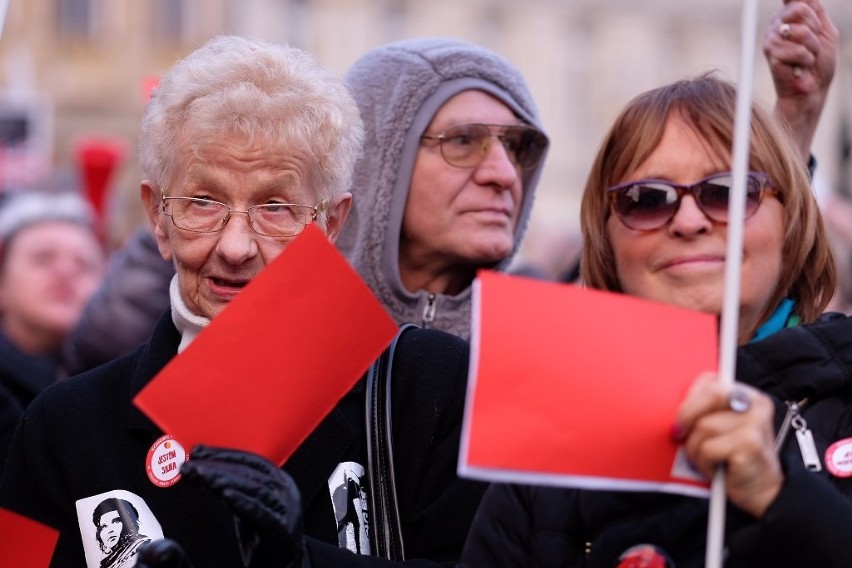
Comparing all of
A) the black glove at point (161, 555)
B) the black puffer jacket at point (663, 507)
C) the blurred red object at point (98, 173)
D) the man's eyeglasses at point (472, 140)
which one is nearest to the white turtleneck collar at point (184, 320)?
the black glove at point (161, 555)

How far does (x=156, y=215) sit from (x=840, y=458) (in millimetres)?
1369

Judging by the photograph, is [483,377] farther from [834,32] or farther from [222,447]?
[834,32]

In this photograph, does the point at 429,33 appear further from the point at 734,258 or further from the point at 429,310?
the point at 734,258

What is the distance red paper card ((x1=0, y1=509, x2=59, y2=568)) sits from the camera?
8.60 feet

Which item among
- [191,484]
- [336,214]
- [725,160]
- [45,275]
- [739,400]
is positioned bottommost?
[45,275]

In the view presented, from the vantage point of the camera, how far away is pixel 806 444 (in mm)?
2271

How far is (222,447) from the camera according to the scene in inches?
88.1

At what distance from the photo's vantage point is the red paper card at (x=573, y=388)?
2035 millimetres

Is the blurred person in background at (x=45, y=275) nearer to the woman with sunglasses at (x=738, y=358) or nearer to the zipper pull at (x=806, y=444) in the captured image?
the woman with sunglasses at (x=738, y=358)

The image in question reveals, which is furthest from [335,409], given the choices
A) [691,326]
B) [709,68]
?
[709,68]

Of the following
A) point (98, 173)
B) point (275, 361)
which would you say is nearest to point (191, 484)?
point (275, 361)

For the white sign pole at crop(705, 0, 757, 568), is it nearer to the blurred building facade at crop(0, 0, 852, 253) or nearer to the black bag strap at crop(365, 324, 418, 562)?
the black bag strap at crop(365, 324, 418, 562)

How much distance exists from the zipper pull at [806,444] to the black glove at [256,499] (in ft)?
2.54

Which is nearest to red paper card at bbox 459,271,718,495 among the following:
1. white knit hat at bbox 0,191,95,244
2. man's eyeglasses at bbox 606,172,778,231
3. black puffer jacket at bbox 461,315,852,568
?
black puffer jacket at bbox 461,315,852,568
